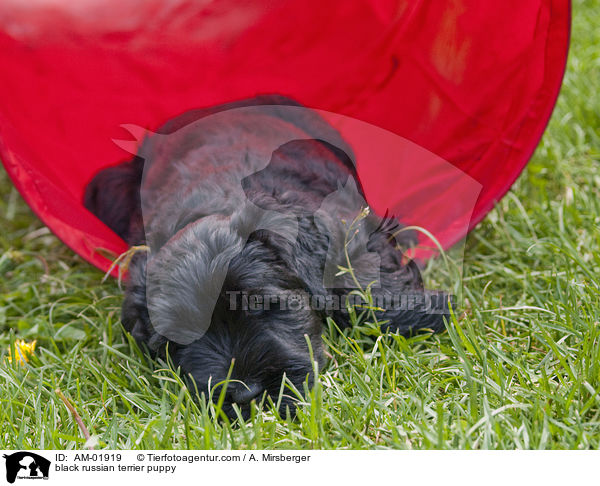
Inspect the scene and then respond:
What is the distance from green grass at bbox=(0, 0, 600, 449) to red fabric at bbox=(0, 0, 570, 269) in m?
0.28

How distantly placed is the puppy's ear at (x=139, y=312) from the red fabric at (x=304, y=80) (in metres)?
0.59

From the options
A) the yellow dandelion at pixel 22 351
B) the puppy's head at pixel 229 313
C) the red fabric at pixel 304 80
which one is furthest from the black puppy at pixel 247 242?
the yellow dandelion at pixel 22 351

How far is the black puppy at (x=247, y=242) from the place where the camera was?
75.0 inches

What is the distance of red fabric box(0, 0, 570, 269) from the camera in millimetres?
2553

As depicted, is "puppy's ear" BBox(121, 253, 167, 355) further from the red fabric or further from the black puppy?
the red fabric

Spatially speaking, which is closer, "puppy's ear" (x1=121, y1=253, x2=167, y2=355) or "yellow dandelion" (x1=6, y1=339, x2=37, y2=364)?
"puppy's ear" (x1=121, y1=253, x2=167, y2=355)

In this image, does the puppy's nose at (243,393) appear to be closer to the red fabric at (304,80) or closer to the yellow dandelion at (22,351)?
the yellow dandelion at (22,351)

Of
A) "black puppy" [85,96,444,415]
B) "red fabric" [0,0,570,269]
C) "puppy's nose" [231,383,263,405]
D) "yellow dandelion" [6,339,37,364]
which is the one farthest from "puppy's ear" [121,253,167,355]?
"red fabric" [0,0,570,269]

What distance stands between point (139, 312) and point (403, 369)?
2.66ft

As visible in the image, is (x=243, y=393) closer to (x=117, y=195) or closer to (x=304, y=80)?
(x=117, y=195)

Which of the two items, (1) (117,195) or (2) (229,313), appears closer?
(2) (229,313)

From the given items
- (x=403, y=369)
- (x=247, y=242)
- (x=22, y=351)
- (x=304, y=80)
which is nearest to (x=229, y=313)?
(x=247, y=242)
